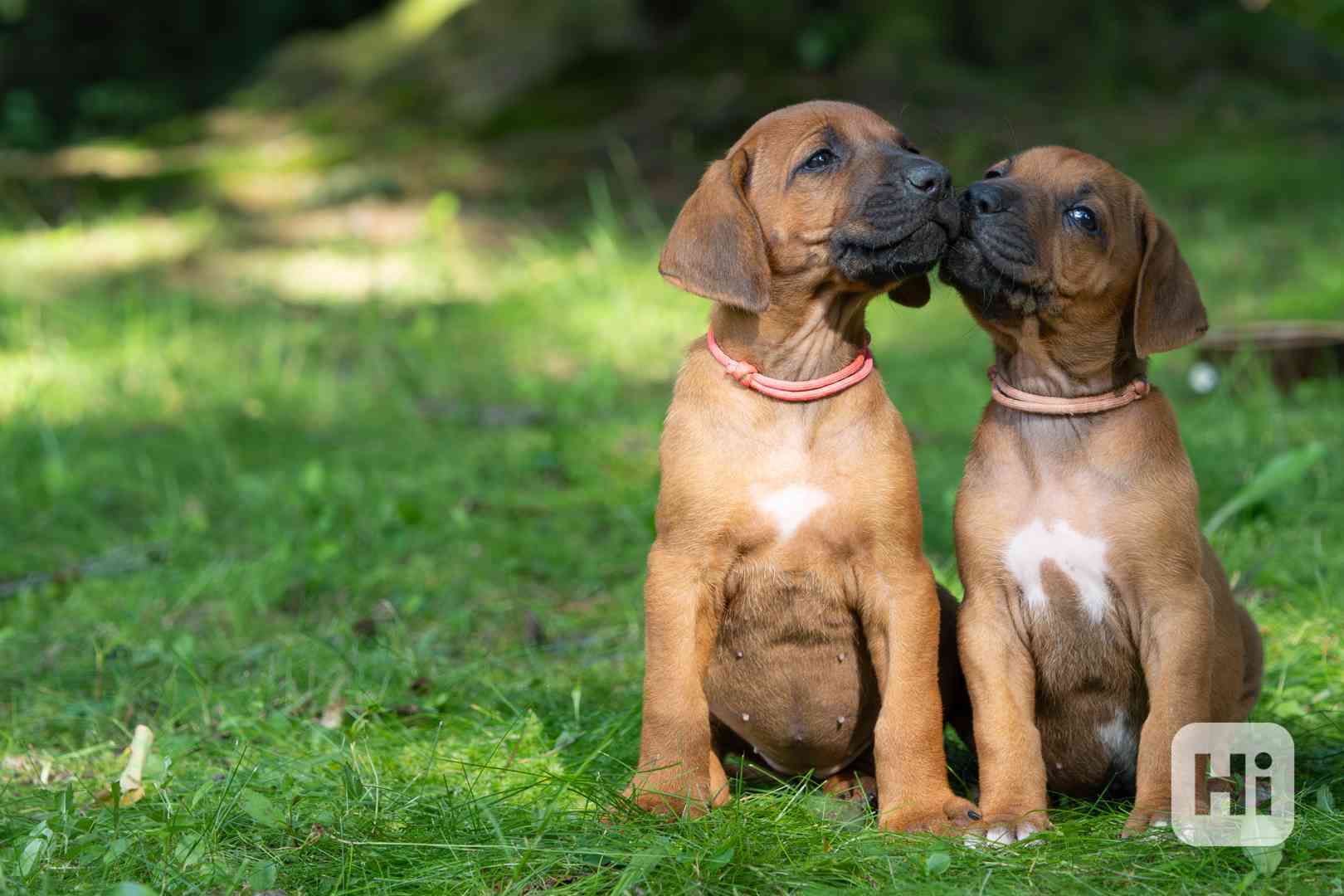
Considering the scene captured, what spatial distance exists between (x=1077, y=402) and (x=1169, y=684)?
31.6 inches

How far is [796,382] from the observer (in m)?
4.00

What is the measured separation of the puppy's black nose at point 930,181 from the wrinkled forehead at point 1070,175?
294 mm

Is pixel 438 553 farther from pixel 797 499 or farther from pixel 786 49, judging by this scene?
pixel 786 49

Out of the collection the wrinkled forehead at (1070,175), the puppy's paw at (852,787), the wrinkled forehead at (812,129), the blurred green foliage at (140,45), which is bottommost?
the puppy's paw at (852,787)

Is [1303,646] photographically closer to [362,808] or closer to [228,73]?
[362,808]

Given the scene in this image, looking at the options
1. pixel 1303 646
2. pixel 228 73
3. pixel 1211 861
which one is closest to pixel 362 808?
pixel 1211 861

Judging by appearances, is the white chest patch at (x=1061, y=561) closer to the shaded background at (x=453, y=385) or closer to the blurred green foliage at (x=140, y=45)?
the shaded background at (x=453, y=385)

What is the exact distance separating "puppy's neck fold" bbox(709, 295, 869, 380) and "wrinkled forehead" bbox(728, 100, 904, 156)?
1.54ft

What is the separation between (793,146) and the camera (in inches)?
165

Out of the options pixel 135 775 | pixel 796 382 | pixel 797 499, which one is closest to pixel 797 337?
pixel 796 382

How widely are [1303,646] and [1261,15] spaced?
36.2 feet

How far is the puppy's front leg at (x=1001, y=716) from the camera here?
12.1 feet

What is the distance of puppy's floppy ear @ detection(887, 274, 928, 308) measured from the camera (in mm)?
4391

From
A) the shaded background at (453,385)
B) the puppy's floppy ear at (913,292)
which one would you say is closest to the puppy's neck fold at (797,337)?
the puppy's floppy ear at (913,292)
